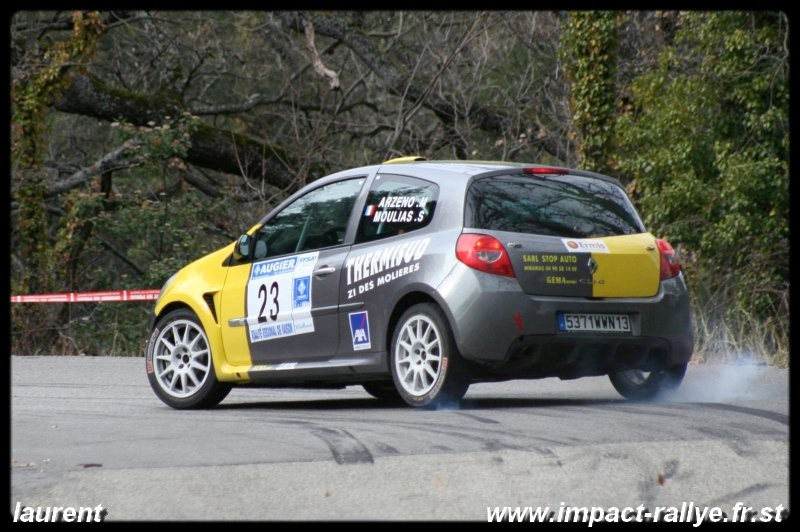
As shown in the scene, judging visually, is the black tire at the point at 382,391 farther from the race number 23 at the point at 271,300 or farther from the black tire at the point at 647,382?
the black tire at the point at 647,382

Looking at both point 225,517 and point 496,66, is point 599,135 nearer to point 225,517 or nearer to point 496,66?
point 496,66

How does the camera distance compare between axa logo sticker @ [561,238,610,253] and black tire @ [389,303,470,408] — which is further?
axa logo sticker @ [561,238,610,253]

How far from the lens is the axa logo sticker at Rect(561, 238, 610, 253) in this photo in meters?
9.34

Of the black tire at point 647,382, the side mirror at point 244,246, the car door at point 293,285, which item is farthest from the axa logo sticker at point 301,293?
the black tire at point 647,382

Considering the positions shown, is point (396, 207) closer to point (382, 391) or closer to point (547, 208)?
point (547, 208)

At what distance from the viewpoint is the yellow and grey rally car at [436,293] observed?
9180mm

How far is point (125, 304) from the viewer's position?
974 inches

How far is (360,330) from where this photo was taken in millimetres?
9852

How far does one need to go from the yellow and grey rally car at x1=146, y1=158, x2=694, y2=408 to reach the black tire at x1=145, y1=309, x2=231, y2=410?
0.01 metres

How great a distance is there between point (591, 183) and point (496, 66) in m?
17.7

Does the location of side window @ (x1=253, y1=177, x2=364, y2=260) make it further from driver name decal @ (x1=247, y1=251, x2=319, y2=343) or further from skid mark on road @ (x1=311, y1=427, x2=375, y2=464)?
skid mark on road @ (x1=311, y1=427, x2=375, y2=464)

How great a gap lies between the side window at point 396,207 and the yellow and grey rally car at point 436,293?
11 mm

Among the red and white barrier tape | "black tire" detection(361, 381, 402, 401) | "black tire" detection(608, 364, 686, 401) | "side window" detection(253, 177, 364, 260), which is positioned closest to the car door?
"side window" detection(253, 177, 364, 260)
